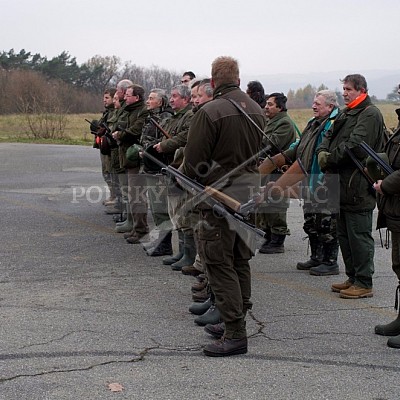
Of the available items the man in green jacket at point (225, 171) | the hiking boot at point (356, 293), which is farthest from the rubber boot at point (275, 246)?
the man in green jacket at point (225, 171)

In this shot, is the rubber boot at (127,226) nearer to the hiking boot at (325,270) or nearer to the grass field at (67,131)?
the hiking boot at (325,270)

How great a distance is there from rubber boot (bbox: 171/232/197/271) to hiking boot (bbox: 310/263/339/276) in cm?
131

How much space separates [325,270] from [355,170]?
1.52 metres

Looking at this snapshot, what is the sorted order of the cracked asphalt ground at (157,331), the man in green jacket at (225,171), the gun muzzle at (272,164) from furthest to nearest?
the gun muzzle at (272,164) < the man in green jacket at (225,171) < the cracked asphalt ground at (157,331)

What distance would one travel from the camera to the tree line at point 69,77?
4959cm

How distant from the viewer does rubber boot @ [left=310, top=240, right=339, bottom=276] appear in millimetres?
8156

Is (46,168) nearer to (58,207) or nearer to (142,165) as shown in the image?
(58,207)

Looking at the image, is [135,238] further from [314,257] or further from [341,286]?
[341,286]

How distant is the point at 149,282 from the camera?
7.81m

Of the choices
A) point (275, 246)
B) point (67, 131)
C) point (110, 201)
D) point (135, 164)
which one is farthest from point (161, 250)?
point (67, 131)

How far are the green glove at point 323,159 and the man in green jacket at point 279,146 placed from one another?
5.40 ft

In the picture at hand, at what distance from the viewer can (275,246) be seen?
9.43 metres

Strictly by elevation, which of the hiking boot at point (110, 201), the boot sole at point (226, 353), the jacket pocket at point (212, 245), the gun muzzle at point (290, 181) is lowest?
the boot sole at point (226, 353)

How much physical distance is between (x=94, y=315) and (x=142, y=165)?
11.4ft
